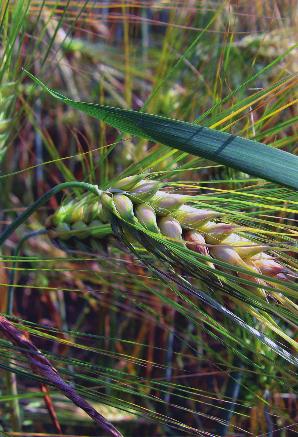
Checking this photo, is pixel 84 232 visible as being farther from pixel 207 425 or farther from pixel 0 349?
pixel 207 425

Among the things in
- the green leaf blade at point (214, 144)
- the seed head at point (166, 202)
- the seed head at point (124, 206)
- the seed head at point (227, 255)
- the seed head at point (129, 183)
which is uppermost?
the green leaf blade at point (214, 144)

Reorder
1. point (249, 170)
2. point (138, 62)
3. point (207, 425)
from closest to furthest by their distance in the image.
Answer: point (249, 170) < point (207, 425) < point (138, 62)

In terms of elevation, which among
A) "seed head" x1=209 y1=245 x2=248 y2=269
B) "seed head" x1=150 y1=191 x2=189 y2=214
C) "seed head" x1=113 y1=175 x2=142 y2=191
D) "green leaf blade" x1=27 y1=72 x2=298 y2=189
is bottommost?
"seed head" x1=209 y1=245 x2=248 y2=269

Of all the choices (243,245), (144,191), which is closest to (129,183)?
(144,191)

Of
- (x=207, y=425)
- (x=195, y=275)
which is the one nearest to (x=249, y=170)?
(x=195, y=275)

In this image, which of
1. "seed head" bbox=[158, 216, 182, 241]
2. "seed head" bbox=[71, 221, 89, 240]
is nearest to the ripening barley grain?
"seed head" bbox=[158, 216, 182, 241]

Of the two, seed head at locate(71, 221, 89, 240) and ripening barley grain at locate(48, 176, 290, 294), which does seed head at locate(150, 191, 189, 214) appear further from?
seed head at locate(71, 221, 89, 240)

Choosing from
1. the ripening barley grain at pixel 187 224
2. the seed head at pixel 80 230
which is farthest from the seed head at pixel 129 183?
the seed head at pixel 80 230

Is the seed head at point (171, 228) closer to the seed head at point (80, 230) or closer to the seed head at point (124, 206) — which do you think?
the seed head at point (124, 206)
